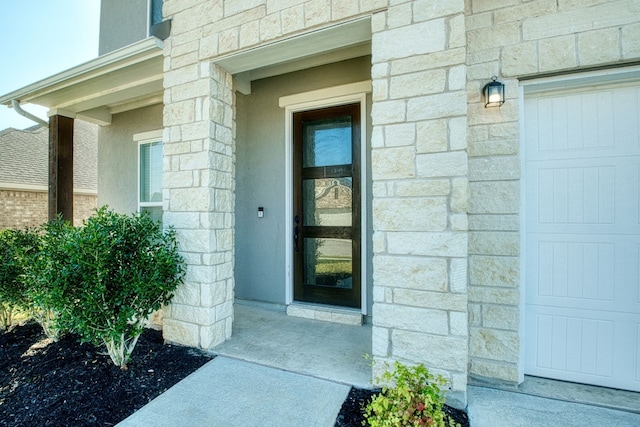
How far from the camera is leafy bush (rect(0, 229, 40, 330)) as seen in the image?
2.84 metres

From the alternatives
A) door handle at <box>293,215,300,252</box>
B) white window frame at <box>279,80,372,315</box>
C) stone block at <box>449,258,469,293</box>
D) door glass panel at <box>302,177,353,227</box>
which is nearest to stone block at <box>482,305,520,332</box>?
stone block at <box>449,258,469,293</box>

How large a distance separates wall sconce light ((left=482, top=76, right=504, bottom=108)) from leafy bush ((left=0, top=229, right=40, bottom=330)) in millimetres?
4232

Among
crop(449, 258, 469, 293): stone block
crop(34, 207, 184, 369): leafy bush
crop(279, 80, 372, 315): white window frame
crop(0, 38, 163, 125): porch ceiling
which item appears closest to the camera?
crop(449, 258, 469, 293): stone block

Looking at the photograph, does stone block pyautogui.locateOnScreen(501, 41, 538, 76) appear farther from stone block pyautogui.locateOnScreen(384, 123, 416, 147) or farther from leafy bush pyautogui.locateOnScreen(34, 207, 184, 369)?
leafy bush pyautogui.locateOnScreen(34, 207, 184, 369)

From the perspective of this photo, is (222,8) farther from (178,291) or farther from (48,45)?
(48,45)

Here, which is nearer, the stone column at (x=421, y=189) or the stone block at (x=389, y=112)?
the stone column at (x=421, y=189)

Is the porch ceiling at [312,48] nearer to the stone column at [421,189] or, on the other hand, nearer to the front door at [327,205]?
the stone column at [421,189]

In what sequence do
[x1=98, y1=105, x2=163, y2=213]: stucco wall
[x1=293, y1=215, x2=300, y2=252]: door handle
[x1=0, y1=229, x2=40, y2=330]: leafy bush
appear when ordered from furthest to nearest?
1. [x1=98, y1=105, x2=163, y2=213]: stucco wall
2. [x1=293, y1=215, x2=300, y2=252]: door handle
3. [x1=0, y1=229, x2=40, y2=330]: leafy bush

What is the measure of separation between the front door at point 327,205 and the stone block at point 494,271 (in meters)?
1.37

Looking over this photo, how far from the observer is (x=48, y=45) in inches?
324

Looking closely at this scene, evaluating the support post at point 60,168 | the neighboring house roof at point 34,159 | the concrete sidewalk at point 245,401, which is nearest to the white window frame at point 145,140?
the support post at point 60,168

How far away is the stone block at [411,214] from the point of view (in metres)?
1.79

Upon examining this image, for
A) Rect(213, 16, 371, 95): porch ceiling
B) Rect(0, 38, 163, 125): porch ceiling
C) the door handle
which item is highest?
Rect(0, 38, 163, 125): porch ceiling

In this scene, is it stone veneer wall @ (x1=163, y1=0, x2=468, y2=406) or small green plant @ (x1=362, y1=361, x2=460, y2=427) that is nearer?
small green plant @ (x1=362, y1=361, x2=460, y2=427)
